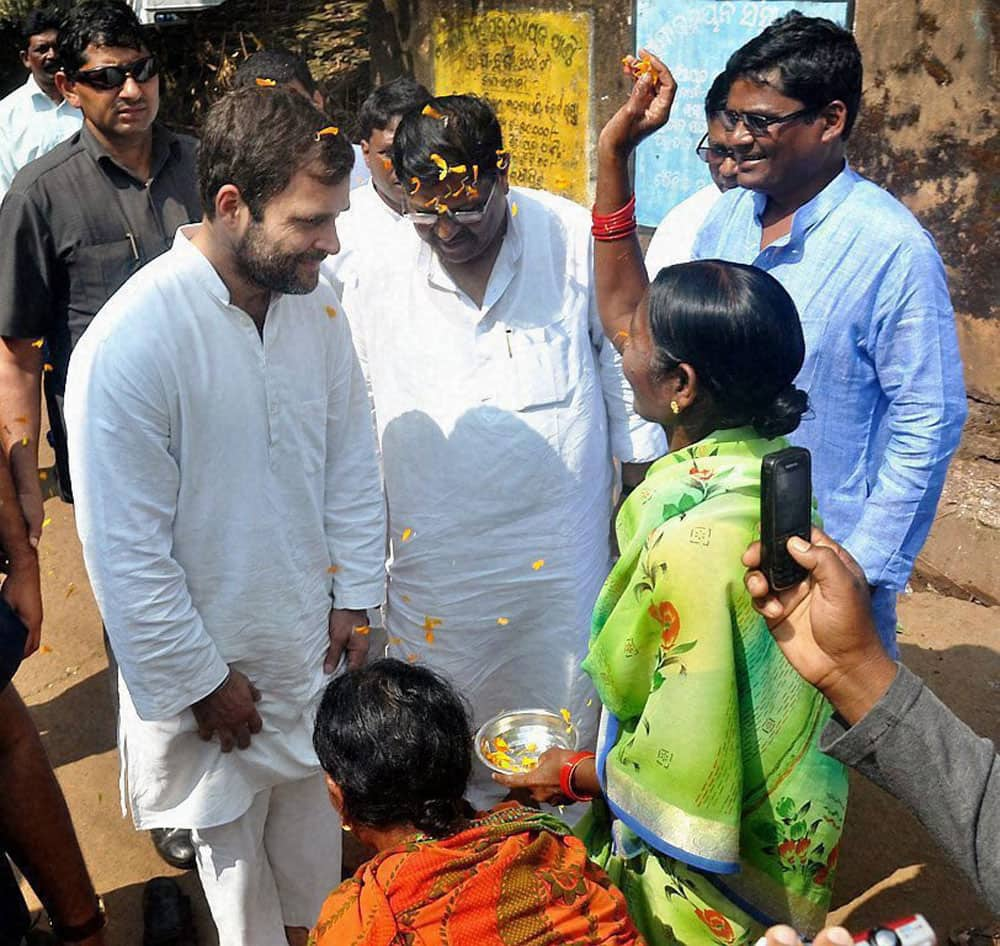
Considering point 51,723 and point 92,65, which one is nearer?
point 92,65

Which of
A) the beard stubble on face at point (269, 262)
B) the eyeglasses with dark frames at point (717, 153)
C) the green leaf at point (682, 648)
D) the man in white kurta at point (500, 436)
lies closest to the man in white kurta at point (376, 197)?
the man in white kurta at point (500, 436)

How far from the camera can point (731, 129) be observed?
9.98 ft

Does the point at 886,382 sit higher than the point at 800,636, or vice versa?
the point at 800,636

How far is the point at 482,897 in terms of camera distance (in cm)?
174

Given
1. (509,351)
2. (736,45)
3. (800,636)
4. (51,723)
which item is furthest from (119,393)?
(736,45)

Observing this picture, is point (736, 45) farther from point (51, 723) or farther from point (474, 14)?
point (51, 723)

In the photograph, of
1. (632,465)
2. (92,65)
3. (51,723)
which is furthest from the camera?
(51,723)

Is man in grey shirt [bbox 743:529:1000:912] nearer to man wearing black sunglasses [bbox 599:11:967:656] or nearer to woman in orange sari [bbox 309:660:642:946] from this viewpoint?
woman in orange sari [bbox 309:660:642:946]

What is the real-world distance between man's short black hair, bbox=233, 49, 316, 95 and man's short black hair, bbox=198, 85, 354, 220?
1.86 m

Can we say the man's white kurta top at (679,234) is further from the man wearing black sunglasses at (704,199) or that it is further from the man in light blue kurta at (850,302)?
the man in light blue kurta at (850,302)

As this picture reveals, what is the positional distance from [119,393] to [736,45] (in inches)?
144

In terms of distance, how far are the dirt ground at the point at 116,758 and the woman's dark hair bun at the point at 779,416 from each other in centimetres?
187

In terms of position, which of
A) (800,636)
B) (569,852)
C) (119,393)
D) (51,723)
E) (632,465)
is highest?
(119,393)

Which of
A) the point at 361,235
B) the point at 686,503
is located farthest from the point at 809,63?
the point at 686,503
